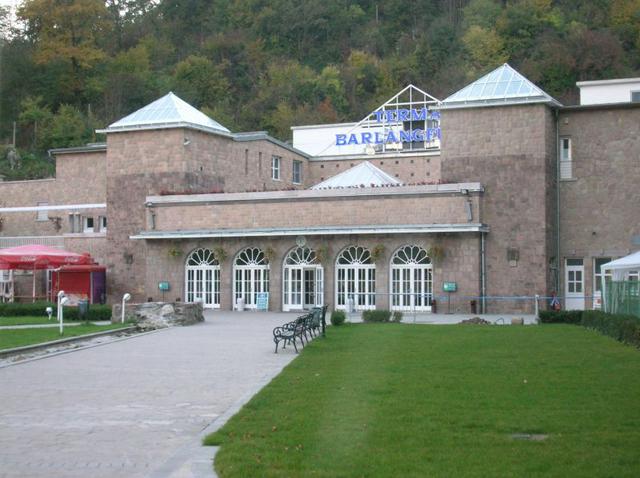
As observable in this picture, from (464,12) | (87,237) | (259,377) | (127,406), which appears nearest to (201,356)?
(259,377)

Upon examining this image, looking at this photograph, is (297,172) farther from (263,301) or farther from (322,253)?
(322,253)

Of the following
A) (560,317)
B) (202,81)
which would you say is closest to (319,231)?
(560,317)

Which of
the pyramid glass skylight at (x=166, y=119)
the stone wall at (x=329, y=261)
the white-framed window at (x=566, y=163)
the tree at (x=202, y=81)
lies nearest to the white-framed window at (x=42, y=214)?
the pyramid glass skylight at (x=166, y=119)

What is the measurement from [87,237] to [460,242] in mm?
18954

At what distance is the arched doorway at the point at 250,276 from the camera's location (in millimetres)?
41875

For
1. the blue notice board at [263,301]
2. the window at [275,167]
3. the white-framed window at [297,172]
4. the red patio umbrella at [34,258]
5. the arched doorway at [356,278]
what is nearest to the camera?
the arched doorway at [356,278]

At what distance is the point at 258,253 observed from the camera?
4194cm

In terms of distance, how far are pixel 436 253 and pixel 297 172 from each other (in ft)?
→ 57.9

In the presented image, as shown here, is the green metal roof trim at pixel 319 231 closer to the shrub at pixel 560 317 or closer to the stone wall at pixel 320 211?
the stone wall at pixel 320 211

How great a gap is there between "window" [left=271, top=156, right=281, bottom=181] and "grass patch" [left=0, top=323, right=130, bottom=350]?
21.5 metres

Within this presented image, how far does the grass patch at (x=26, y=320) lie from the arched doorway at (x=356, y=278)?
11450mm

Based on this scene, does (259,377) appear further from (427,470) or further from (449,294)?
(449,294)

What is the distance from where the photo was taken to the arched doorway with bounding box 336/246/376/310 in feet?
130

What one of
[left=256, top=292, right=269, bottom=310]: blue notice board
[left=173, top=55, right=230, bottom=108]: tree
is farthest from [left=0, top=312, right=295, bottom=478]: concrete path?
[left=173, top=55, right=230, bottom=108]: tree
